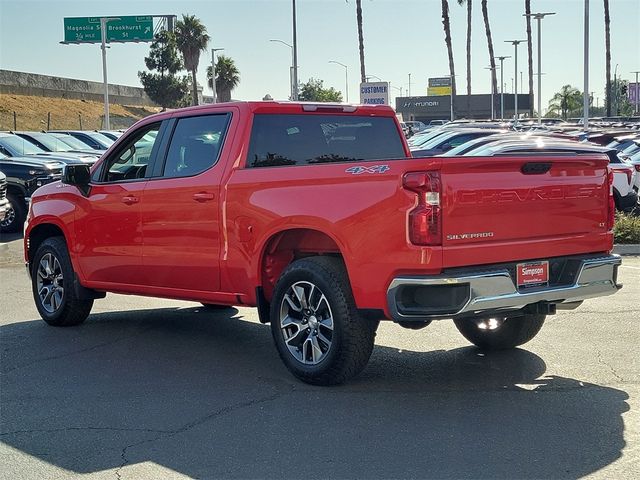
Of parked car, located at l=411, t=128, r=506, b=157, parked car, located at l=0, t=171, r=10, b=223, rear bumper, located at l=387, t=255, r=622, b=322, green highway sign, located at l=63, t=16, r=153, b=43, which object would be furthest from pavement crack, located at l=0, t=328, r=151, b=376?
green highway sign, located at l=63, t=16, r=153, b=43

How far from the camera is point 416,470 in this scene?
186 inches

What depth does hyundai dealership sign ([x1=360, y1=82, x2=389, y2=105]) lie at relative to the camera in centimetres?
3588

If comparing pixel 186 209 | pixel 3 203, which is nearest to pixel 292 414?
pixel 186 209

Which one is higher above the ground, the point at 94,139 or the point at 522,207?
the point at 94,139

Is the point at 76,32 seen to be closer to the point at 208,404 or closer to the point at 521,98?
the point at 208,404

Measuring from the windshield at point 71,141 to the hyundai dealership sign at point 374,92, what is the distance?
549 inches

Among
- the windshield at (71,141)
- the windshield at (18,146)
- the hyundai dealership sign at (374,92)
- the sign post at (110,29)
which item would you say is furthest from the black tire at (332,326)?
the sign post at (110,29)

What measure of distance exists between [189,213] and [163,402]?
1.73m

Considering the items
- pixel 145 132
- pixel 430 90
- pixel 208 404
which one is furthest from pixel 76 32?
pixel 430 90

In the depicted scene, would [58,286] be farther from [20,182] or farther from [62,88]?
[62,88]

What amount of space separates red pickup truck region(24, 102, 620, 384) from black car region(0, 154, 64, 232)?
9.20 m

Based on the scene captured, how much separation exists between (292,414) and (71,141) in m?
19.9

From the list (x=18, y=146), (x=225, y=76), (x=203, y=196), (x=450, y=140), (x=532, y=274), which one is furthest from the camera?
(x=225, y=76)

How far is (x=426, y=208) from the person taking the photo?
561 centimetres
